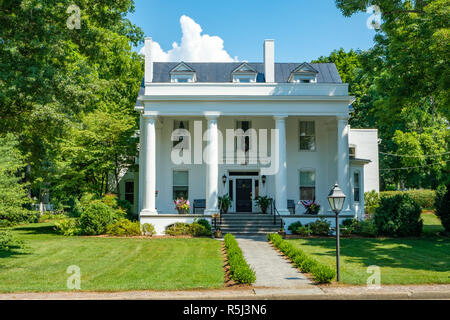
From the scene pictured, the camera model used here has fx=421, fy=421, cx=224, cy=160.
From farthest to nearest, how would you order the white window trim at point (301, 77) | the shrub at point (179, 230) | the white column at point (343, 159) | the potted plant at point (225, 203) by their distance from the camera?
the white window trim at point (301, 77)
the potted plant at point (225, 203)
the white column at point (343, 159)
the shrub at point (179, 230)

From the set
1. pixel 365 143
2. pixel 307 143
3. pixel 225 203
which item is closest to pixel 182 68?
pixel 225 203

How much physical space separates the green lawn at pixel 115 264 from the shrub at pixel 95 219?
137 cm

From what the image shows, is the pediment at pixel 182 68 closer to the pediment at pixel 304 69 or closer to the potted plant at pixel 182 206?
the pediment at pixel 304 69

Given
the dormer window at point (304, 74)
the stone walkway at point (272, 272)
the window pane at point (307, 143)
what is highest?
the dormer window at point (304, 74)

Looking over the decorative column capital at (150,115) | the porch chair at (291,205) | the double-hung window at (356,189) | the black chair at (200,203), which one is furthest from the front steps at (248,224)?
the double-hung window at (356,189)

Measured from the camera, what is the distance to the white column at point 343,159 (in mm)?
24172

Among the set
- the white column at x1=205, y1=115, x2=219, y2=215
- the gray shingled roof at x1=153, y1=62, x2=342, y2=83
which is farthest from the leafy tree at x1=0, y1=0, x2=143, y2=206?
the gray shingled roof at x1=153, y1=62, x2=342, y2=83

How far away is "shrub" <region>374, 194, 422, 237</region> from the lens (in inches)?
792

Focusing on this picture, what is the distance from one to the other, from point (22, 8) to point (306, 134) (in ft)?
59.6

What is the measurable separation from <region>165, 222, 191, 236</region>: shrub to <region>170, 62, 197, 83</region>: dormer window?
31.3 feet

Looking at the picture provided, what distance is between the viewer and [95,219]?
21.4 meters

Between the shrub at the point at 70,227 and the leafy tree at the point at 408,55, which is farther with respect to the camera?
the shrub at the point at 70,227

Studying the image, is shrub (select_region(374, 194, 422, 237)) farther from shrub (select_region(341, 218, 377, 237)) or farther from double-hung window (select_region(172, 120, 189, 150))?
double-hung window (select_region(172, 120, 189, 150))

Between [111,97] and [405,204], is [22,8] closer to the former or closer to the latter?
[405,204]
